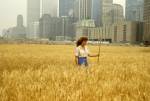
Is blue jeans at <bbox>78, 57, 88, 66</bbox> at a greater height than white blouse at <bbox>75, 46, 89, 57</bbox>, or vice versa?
white blouse at <bbox>75, 46, 89, 57</bbox>

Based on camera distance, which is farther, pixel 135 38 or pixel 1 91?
pixel 135 38

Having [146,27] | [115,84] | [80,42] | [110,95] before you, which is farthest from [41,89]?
[146,27]

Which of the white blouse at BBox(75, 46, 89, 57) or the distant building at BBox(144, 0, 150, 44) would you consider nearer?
the white blouse at BBox(75, 46, 89, 57)

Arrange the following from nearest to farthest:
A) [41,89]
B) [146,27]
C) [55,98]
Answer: [55,98]
[41,89]
[146,27]

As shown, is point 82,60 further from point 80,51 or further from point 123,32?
point 123,32

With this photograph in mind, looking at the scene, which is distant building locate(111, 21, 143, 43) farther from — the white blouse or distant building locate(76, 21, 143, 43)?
the white blouse

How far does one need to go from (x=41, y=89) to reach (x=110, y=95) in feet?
4.17

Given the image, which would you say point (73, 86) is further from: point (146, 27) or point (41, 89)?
point (146, 27)

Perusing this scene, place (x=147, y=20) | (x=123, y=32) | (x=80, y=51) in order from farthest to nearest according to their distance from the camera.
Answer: (x=123, y=32) → (x=147, y=20) → (x=80, y=51)

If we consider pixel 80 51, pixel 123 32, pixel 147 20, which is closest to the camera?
pixel 80 51

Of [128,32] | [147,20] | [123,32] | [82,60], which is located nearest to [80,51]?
[82,60]

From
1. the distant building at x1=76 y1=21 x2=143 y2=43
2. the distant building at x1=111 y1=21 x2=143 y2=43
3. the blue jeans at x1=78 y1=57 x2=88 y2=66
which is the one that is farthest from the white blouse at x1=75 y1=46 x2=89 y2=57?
the distant building at x1=111 y1=21 x2=143 y2=43

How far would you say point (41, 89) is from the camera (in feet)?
20.9

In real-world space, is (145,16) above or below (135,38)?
above
